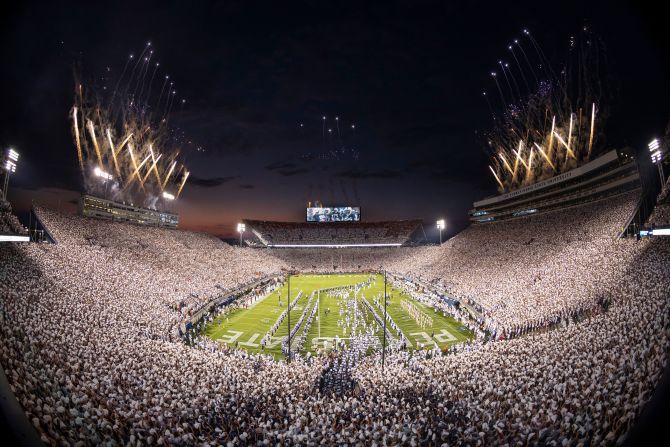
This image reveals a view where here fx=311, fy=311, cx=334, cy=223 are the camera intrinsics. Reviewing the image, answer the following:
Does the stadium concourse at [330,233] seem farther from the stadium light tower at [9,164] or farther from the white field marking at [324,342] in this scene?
the white field marking at [324,342]

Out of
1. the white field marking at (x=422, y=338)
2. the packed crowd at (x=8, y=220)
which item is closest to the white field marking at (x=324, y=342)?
the white field marking at (x=422, y=338)

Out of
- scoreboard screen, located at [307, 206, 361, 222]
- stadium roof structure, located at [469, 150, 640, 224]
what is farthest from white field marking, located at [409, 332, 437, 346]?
scoreboard screen, located at [307, 206, 361, 222]

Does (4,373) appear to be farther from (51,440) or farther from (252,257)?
(252,257)

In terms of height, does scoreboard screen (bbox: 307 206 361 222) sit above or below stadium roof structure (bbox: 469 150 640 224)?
above

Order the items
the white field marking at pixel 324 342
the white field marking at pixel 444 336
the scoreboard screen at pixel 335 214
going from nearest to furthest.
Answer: the white field marking at pixel 324 342
the white field marking at pixel 444 336
the scoreboard screen at pixel 335 214

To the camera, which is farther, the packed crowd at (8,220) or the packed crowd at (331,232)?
the packed crowd at (331,232)

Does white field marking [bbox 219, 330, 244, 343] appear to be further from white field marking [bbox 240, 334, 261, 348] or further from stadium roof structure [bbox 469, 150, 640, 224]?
stadium roof structure [bbox 469, 150, 640, 224]
